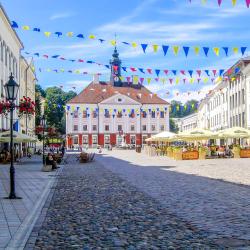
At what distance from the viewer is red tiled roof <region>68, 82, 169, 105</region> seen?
342 feet

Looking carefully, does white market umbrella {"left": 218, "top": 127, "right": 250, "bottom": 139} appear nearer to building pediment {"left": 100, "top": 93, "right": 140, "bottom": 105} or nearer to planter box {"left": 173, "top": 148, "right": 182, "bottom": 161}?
planter box {"left": 173, "top": 148, "right": 182, "bottom": 161}

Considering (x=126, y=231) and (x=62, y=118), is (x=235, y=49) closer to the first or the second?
(x=126, y=231)

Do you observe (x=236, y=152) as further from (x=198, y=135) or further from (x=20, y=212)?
(x=20, y=212)

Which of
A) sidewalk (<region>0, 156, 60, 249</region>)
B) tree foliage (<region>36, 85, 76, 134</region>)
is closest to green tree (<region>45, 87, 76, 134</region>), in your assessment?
tree foliage (<region>36, 85, 76, 134</region>)

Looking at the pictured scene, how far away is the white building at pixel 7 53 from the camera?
126 ft

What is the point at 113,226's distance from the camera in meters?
8.70

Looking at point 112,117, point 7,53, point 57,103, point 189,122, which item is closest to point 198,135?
point 7,53

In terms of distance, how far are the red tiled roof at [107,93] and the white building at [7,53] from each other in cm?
5475

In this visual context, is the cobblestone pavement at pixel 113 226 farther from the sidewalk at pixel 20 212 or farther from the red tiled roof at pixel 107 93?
the red tiled roof at pixel 107 93

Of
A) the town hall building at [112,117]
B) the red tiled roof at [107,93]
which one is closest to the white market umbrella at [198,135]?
the town hall building at [112,117]

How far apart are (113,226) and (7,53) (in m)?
35.4

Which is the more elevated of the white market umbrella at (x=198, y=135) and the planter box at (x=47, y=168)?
the white market umbrella at (x=198, y=135)

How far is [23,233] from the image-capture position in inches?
314

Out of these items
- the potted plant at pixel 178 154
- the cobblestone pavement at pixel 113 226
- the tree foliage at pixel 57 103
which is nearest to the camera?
the cobblestone pavement at pixel 113 226
